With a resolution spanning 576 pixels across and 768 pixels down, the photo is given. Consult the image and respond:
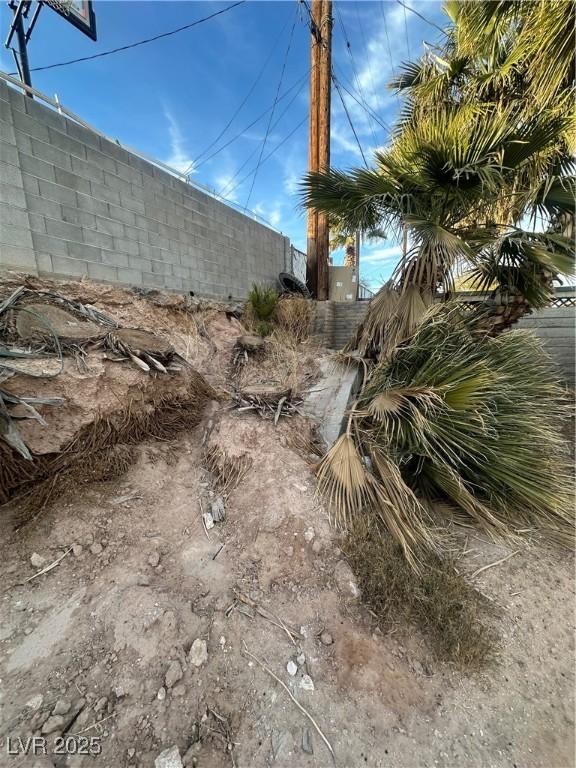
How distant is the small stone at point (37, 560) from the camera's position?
1.83 meters

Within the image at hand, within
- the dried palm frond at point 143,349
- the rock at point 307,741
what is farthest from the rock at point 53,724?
the dried palm frond at point 143,349

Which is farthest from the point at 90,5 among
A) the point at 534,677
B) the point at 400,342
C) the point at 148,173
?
the point at 534,677

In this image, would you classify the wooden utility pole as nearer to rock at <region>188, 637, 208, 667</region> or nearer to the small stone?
the small stone

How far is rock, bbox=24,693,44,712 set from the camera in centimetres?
128

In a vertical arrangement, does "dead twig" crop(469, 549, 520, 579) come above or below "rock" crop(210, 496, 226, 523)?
below

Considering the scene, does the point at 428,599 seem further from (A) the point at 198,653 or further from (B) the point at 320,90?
(B) the point at 320,90

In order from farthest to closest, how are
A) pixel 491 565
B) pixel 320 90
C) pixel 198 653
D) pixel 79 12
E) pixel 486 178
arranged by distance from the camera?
pixel 320 90 < pixel 79 12 < pixel 486 178 < pixel 491 565 < pixel 198 653

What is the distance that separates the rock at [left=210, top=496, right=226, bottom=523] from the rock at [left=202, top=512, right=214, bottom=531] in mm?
23

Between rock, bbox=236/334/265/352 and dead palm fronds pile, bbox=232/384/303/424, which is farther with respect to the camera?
rock, bbox=236/334/265/352

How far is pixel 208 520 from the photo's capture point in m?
2.38

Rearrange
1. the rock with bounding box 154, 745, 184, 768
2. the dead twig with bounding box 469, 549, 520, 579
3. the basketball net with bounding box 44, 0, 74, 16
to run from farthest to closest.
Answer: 1. the basketball net with bounding box 44, 0, 74, 16
2. the dead twig with bounding box 469, 549, 520, 579
3. the rock with bounding box 154, 745, 184, 768

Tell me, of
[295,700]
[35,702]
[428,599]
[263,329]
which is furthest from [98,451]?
[263,329]

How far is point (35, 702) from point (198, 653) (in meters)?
0.67

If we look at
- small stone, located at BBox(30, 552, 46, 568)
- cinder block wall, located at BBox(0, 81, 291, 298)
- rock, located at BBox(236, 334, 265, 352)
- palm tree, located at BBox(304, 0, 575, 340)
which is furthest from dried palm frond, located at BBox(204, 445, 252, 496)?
palm tree, located at BBox(304, 0, 575, 340)
